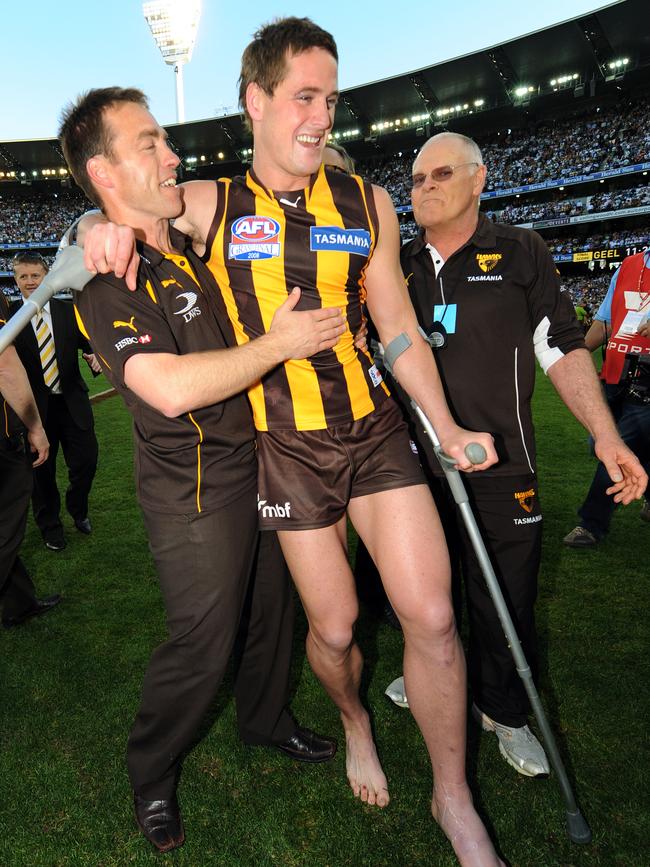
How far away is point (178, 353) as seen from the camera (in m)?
2.12

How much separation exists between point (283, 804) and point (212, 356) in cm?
188

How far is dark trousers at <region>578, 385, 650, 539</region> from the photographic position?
4.82m

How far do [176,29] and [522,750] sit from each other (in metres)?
57.6

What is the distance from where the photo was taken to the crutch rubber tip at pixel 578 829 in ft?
7.30

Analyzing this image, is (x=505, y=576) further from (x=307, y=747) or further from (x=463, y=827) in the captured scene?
(x=307, y=747)

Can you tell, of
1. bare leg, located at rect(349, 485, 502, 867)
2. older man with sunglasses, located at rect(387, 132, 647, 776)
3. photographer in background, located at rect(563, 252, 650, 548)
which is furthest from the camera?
photographer in background, located at rect(563, 252, 650, 548)

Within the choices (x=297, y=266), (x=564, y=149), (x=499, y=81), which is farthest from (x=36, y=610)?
(x=564, y=149)

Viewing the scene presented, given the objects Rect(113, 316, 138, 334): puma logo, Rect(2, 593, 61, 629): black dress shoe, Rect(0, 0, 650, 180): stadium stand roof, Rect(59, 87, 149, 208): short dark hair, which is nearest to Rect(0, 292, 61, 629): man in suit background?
Rect(2, 593, 61, 629): black dress shoe

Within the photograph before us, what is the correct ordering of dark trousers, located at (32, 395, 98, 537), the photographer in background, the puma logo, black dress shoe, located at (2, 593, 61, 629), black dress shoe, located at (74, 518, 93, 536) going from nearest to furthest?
the puma logo, black dress shoe, located at (2, 593, 61, 629), the photographer in background, dark trousers, located at (32, 395, 98, 537), black dress shoe, located at (74, 518, 93, 536)

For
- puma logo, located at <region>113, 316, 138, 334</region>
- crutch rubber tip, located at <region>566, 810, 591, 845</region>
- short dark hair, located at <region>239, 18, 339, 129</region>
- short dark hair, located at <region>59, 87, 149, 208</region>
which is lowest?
crutch rubber tip, located at <region>566, 810, 591, 845</region>

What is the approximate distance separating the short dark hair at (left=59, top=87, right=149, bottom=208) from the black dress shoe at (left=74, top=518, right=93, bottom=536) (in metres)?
4.06

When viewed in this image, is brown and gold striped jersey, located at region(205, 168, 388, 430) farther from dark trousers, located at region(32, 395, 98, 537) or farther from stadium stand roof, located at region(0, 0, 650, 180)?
stadium stand roof, located at region(0, 0, 650, 180)

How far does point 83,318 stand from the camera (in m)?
2.10

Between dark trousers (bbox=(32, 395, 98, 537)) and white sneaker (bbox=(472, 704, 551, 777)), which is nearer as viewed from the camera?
white sneaker (bbox=(472, 704, 551, 777))
